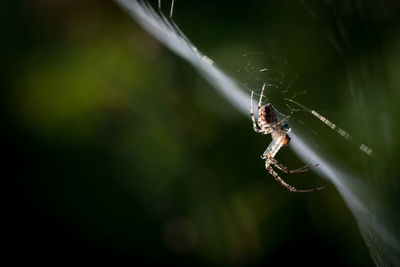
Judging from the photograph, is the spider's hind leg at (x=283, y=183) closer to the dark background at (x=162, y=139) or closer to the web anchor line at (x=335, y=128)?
the dark background at (x=162, y=139)

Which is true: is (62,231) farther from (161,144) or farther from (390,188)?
(390,188)

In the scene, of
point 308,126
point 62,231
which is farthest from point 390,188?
point 62,231

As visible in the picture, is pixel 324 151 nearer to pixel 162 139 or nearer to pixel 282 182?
pixel 282 182

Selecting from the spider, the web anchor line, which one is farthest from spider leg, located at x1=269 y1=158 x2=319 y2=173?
the web anchor line

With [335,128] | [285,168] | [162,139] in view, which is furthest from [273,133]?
[162,139]

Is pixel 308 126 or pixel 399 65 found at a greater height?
pixel 399 65

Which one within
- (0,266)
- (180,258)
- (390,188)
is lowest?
(0,266)
